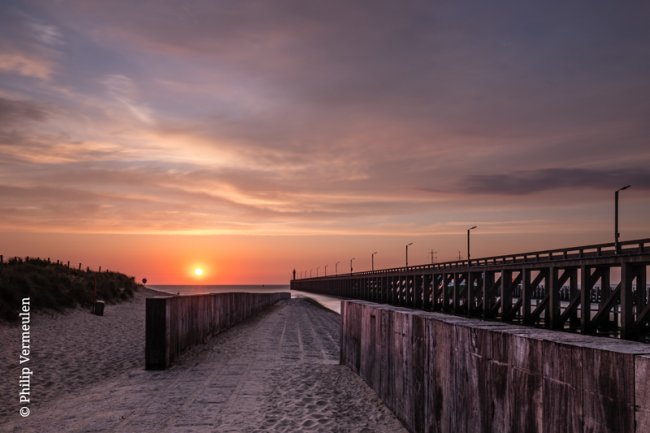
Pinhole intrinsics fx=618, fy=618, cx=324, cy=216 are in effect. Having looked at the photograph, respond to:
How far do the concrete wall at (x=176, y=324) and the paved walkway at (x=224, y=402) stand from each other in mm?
432

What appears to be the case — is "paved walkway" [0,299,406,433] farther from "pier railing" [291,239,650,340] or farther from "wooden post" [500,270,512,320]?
"wooden post" [500,270,512,320]

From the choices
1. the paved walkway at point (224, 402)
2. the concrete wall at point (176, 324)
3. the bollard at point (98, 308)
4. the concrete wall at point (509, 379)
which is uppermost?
the concrete wall at point (509, 379)

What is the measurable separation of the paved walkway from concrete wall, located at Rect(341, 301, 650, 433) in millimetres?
1005

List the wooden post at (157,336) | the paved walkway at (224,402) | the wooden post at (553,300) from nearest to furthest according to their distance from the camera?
1. the paved walkway at (224,402)
2. the wooden post at (157,336)
3. the wooden post at (553,300)

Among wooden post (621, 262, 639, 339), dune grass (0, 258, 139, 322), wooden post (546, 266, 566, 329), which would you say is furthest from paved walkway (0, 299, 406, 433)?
wooden post (546, 266, 566, 329)

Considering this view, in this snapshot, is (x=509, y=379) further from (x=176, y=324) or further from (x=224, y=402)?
(x=176, y=324)

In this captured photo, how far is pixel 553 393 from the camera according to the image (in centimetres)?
470

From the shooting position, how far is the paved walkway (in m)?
9.04

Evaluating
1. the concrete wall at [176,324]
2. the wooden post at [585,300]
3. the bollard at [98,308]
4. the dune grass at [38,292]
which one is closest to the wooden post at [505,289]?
the wooden post at [585,300]

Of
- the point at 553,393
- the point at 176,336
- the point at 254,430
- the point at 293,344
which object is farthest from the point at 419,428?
the point at 293,344

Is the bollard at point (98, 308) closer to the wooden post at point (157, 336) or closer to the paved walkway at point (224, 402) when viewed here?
the paved walkway at point (224, 402)

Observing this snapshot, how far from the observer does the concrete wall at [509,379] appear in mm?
3961

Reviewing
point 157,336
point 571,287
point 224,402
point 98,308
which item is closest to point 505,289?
point 571,287

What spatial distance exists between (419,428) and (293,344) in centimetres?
1328
